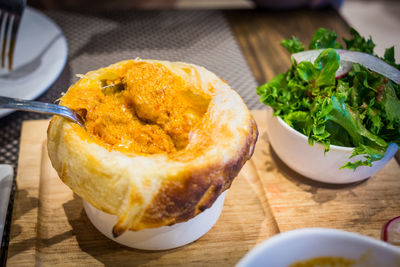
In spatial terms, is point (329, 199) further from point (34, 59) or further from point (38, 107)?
point (34, 59)


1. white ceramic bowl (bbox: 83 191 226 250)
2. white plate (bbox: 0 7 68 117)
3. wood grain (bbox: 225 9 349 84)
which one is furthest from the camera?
wood grain (bbox: 225 9 349 84)

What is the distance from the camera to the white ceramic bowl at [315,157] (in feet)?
3.93

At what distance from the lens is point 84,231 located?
3.67 ft

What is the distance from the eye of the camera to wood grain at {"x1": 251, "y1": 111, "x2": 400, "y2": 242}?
1.22 metres

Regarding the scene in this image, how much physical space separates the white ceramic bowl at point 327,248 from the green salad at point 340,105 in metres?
0.41

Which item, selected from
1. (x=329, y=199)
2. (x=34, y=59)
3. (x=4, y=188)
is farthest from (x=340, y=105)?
(x=34, y=59)

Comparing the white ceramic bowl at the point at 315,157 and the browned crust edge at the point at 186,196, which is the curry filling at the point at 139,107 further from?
the white ceramic bowl at the point at 315,157

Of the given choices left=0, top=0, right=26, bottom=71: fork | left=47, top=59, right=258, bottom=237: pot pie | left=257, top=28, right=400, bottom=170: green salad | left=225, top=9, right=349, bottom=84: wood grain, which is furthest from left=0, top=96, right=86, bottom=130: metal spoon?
left=225, top=9, right=349, bottom=84: wood grain

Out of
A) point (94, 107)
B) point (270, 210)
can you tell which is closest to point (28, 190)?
point (94, 107)

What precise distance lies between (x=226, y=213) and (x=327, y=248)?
17.8 inches

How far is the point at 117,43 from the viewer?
6.59ft

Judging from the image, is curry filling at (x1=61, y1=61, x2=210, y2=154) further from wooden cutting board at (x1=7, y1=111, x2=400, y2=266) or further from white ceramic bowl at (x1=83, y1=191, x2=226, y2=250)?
wooden cutting board at (x1=7, y1=111, x2=400, y2=266)

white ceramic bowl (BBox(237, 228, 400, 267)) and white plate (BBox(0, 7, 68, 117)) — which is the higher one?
white ceramic bowl (BBox(237, 228, 400, 267))

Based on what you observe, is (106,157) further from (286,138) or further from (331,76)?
(331,76)
